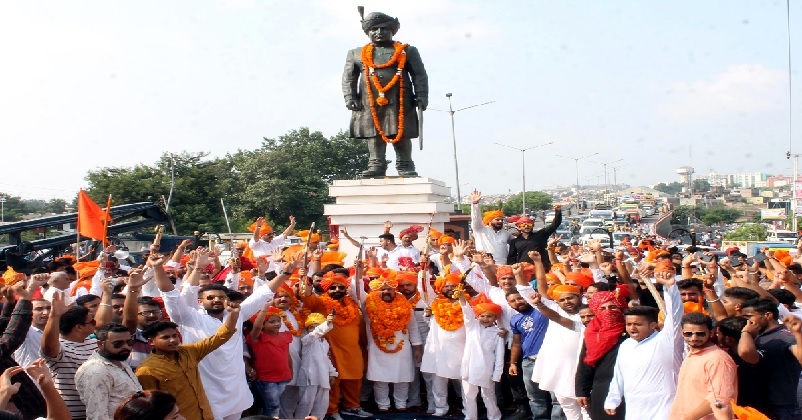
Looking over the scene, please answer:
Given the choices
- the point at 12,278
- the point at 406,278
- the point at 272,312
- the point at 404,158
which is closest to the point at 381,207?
the point at 404,158

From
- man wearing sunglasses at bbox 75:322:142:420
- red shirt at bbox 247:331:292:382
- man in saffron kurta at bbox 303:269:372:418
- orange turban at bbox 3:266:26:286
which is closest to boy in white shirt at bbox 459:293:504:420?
man in saffron kurta at bbox 303:269:372:418

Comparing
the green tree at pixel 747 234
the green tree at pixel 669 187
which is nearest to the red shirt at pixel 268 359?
the green tree at pixel 747 234

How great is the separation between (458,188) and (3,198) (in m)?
36.1

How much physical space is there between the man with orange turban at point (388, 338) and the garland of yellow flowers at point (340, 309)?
26 cm

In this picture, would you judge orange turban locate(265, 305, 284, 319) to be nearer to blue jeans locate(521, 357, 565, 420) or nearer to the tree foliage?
blue jeans locate(521, 357, 565, 420)

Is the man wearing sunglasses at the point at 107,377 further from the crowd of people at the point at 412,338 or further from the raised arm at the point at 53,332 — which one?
the raised arm at the point at 53,332

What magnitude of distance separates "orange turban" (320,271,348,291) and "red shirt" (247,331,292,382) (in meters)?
0.96

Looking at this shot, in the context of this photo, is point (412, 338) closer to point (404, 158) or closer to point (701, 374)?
point (701, 374)

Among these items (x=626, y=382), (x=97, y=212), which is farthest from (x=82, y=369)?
(x=97, y=212)

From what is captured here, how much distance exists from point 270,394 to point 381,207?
5.20 m

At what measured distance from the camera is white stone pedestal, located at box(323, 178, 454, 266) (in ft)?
37.8

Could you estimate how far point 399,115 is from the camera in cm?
1166

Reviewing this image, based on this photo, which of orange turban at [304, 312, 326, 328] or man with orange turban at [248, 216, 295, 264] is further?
man with orange turban at [248, 216, 295, 264]

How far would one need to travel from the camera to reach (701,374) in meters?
4.55
